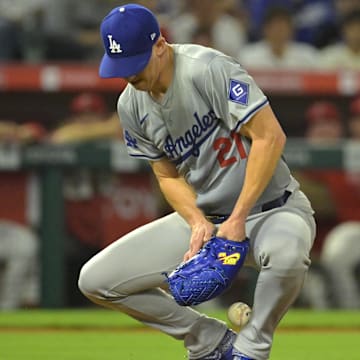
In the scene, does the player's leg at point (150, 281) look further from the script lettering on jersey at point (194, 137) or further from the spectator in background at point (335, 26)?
the spectator in background at point (335, 26)

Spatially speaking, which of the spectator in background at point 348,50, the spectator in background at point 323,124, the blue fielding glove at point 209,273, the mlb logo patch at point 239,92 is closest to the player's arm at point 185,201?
the blue fielding glove at point 209,273

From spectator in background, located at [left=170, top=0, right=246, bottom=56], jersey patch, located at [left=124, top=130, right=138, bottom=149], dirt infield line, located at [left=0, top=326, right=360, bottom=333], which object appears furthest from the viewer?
spectator in background, located at [left=170, top=0, right=246, bottom=56]

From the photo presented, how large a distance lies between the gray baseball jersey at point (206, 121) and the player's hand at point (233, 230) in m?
0.24

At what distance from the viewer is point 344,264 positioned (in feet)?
26.4

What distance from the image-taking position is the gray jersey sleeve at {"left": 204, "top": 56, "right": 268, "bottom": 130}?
4117mm

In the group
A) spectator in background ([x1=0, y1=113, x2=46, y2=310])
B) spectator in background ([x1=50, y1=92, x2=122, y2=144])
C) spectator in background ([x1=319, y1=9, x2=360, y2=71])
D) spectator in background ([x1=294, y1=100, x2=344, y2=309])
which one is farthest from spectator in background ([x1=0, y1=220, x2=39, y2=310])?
spectator in background ([x1=319, y1=9, x2=360, y2=71])

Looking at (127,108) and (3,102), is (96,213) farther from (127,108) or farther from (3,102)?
(127,108)

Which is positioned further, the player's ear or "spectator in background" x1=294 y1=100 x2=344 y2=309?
"spectator in background" x1=294 y1=100 x2=344 y2=309

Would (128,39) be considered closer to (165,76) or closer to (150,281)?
(165,76)

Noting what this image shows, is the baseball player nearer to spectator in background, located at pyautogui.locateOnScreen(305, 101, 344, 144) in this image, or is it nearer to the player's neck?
the player's neck

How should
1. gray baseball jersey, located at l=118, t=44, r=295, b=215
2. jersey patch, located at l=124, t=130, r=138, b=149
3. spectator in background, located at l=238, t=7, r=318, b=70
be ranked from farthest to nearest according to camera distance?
spectator in background, located at l=238, t=7, r=318, b=70
jersey patch, located at l=124, t=130, r=138, b=149
gray baseball jersey, located at l=118, t=44, r=295, b=215

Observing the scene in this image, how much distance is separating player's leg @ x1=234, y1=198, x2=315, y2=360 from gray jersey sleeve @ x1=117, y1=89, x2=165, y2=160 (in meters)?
0.61

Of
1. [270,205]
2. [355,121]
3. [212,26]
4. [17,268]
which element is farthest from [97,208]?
[270,205]

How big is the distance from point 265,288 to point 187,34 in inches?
223
